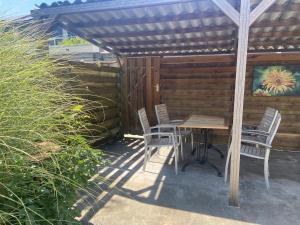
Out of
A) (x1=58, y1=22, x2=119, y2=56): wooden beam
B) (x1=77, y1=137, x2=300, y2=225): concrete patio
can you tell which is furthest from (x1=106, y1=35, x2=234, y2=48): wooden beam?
(x1=77, y1=137, x2=300, y2=225): concrete patio

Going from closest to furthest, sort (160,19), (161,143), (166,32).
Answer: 1. (160,19)
2. (161,143)
3. (166,32)

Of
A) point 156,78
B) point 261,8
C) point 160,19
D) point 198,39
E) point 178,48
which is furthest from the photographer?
point 156,78

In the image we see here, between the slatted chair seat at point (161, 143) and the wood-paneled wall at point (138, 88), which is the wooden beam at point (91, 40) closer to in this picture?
the wood-paneled wall at point (138, 88)

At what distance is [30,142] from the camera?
4.34 feet

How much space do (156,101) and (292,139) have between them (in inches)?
122

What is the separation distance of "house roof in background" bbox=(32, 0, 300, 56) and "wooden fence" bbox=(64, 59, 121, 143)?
0.64 metres

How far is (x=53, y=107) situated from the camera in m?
1.69

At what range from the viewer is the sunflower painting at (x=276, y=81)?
4938mm

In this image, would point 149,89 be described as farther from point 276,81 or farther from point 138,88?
point 276,81

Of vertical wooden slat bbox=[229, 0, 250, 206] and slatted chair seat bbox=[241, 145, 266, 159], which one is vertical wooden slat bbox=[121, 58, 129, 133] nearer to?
slatted chair seat bbox=[241, 145, 266, 159]

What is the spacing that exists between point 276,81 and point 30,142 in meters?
5.04

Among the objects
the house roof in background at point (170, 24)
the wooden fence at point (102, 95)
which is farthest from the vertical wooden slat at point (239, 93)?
the wooden fence at point (102, 95)

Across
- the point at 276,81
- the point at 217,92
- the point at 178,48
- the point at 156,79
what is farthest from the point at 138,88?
the point at 276,81

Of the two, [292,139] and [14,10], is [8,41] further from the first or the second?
[292,139]
